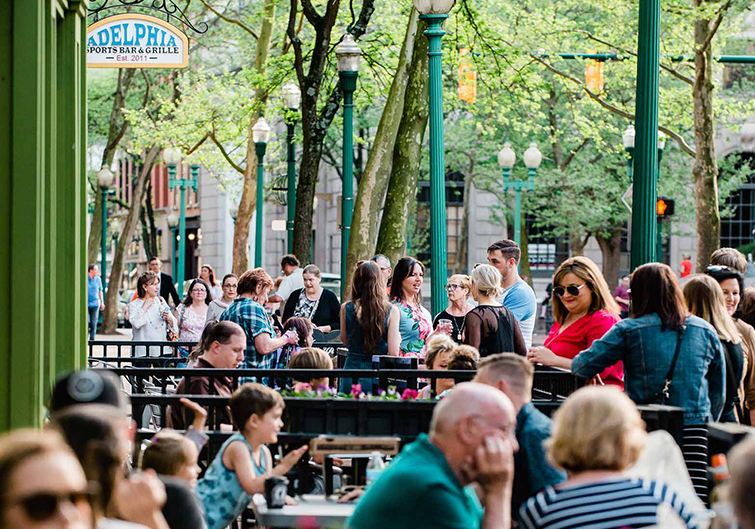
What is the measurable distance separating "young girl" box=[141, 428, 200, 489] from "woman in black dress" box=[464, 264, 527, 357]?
15.3ft

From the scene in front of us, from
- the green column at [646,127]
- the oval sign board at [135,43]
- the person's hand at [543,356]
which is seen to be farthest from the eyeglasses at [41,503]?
the oval sign board at [135,43]

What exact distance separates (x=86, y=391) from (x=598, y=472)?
1848mm

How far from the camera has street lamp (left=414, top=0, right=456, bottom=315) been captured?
560 inches

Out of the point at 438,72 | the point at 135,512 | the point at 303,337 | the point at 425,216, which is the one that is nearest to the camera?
the point at 135,512

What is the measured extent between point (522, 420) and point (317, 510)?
99 centimetres

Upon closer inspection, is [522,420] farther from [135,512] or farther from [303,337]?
[303,337]

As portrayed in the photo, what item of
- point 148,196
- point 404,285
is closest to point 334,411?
point 404,285

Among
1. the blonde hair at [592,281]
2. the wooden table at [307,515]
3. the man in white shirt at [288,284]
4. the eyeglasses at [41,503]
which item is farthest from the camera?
the man in white shirt at [288,284]

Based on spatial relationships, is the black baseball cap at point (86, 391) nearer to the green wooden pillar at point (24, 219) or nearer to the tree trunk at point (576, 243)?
the green wooden pillar at point (24, 219)

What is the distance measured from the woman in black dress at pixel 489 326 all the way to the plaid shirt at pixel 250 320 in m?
1.75

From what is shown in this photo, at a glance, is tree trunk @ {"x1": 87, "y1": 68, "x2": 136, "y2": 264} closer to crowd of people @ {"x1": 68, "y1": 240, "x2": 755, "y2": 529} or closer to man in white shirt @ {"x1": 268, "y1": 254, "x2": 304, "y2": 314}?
man in white shirt @ {"x1": 268, "y1": 254, "x2": 304, "y2": 314}

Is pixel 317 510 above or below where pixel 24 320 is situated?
below

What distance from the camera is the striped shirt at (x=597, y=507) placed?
433 centimetres

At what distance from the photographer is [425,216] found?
2020 inches
